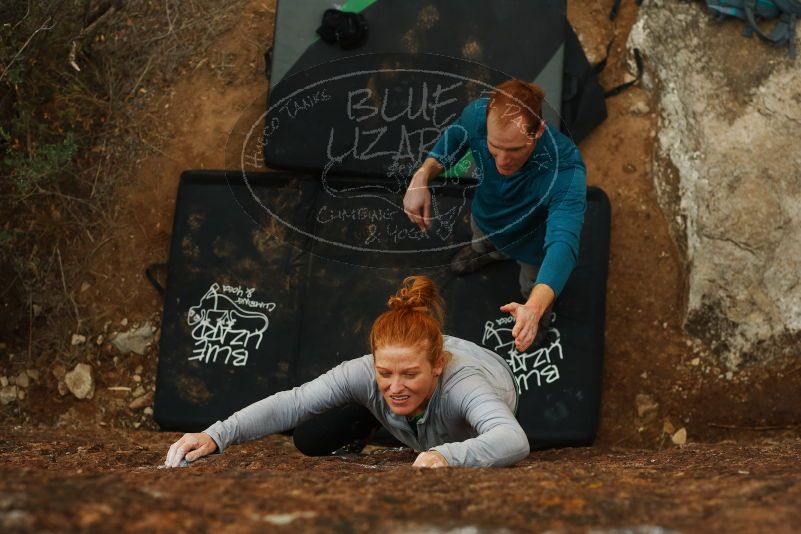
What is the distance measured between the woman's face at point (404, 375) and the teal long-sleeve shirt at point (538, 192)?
2.07ft

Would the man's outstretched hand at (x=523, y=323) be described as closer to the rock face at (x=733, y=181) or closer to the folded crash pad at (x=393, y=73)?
the folded crash pad at (x=393, y=73)

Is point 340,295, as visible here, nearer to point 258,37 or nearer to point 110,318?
point 110,318

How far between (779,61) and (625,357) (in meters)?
1.52

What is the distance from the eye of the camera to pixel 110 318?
4.65m

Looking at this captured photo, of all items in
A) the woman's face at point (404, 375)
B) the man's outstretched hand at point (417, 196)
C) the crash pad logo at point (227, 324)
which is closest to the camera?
the woman's face at point (404, 375)

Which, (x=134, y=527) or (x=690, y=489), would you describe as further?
(x=690, y=489)

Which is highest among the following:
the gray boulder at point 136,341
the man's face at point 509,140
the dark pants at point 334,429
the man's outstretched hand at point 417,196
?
the man's face at point 509,140

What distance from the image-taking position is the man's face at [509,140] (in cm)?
317

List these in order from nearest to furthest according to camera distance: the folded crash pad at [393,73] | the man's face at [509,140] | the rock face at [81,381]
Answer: the man's face at [509,140] → the folded crash pad at [393,73] → the rock face at [81,381]

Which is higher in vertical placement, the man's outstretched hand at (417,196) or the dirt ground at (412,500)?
the man's outstretched hand at (417,196)

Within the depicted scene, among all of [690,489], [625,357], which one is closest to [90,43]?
[625,357]

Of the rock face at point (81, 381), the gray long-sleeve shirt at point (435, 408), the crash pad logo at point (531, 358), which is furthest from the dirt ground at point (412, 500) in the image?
the rock face at point (81, 381)

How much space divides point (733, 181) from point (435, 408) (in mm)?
2163

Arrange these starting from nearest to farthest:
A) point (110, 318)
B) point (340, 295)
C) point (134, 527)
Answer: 1. point (134, 527)
2. point (340, 295)
3. point (110, 318)
